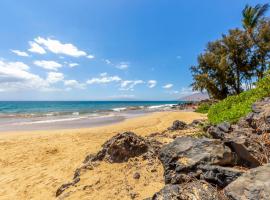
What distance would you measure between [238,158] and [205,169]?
41.7 inches

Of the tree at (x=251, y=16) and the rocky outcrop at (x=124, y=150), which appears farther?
the tree at (x=251, y=16)

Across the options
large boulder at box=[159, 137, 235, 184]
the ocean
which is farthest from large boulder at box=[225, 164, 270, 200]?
the ocean

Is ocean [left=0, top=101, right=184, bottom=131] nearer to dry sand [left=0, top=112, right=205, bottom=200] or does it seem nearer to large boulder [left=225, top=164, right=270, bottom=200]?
dry sand [left=0, top=112, right=205, bottom=200]

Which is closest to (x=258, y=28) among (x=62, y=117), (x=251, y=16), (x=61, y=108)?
(x=251, y=16)

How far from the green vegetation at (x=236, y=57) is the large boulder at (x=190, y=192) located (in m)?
32.2

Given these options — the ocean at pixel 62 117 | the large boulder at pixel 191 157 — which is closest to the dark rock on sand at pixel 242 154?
the large boulder at pixel 191 157

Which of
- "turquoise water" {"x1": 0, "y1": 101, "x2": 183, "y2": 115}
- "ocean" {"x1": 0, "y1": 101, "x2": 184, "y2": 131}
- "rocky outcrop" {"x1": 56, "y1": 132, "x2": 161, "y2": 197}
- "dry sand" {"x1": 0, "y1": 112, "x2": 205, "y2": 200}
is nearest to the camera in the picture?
"dry sand" {"x1": 0, "y1": 112, "x2": 205, "y2": 200}

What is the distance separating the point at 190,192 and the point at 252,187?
895mm

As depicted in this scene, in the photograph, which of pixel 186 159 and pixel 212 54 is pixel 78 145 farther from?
pixel 212 54

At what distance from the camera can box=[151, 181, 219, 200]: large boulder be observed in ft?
11.0

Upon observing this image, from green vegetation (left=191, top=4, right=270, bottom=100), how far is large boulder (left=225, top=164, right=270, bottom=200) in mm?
32357

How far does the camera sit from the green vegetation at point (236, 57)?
33.2 meters

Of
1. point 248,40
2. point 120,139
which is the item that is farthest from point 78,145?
point 248,40

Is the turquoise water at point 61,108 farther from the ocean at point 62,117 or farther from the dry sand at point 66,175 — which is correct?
the dry sand at point 66,175
